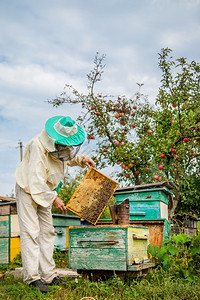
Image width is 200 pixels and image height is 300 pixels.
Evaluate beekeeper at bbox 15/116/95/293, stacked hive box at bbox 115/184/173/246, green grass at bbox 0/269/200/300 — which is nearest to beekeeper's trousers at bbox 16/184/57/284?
beekeeper at bbox 15/116/95/293

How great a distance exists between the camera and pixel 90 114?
8242 mm

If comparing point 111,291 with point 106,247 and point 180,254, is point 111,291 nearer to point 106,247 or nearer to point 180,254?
point 106,247

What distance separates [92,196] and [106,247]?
670 mm

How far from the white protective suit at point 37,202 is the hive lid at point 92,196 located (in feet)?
0.95

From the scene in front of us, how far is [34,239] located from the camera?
3479 mm

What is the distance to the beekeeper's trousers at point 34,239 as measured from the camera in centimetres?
342

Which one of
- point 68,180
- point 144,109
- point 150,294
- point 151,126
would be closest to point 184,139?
point 151,126

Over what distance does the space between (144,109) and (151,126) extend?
685 millimetres

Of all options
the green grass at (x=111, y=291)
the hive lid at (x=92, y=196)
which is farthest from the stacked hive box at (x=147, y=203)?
the green grass at (x=111, y=291)

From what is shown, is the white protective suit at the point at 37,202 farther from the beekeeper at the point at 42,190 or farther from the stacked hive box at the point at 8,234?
the stacked hive box at the point at 8,234

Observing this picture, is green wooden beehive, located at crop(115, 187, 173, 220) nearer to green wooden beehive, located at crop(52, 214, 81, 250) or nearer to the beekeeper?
green wooden beehive, located at crop(52, 214, 81, 250)

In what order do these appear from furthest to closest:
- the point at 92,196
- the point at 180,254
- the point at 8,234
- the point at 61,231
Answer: the point at 61,231, the point at 8,234, the point at 180,254, the point at 92,196

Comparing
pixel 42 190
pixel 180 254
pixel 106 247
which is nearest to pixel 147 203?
pixel 180 254

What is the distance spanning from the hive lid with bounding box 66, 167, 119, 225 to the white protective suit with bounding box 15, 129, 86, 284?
289 mm
